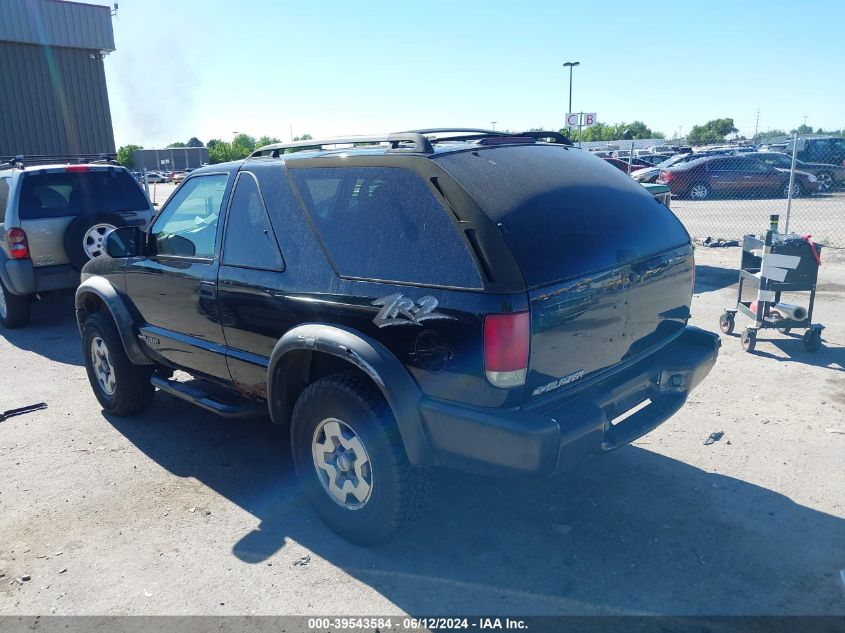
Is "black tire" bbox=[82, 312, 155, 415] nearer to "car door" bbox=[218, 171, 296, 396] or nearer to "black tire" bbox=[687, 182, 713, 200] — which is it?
"car door" bbox=[218, 171, 296, 396]

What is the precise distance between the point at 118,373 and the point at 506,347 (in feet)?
11.4

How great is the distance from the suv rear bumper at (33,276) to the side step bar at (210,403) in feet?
13.6

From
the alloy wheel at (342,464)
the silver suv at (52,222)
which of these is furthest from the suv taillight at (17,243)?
the alloy wheel at (342,464)

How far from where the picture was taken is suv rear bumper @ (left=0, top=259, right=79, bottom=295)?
7.65 metres

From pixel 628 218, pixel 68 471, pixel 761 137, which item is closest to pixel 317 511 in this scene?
pixel 68 471

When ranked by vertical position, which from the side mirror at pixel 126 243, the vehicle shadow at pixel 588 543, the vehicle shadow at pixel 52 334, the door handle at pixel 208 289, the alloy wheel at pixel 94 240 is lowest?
the vehicle shadow at pixel 52 334

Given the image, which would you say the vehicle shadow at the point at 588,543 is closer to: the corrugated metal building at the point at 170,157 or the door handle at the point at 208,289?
the door handle at the point at 208,289

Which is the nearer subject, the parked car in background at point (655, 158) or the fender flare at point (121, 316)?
the fender flare at point (121, 316)

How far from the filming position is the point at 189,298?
4207 millimetres

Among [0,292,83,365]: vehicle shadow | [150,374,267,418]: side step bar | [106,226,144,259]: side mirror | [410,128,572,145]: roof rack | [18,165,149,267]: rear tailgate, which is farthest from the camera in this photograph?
[18,165,149,267]: rear tailgate

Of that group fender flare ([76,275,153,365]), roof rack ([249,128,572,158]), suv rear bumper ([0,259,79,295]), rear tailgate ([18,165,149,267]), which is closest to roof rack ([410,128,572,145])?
roof rack ([249,128,572,158])

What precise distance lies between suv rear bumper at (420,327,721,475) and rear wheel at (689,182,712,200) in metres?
20.0

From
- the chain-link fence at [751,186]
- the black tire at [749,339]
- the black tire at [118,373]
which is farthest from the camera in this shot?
the chain-link fence at [751,186]

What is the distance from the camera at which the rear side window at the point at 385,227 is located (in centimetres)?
290
